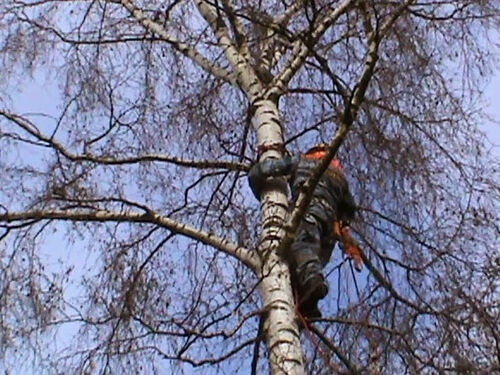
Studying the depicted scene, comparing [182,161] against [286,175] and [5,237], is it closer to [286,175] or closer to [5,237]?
[286,175]

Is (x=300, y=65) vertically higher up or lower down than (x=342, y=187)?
higher up

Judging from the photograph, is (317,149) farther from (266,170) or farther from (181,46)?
(181,46)

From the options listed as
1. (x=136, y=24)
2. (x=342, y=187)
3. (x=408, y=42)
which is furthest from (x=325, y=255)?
(x=136, y=24)

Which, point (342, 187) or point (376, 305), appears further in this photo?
point (342, 187)

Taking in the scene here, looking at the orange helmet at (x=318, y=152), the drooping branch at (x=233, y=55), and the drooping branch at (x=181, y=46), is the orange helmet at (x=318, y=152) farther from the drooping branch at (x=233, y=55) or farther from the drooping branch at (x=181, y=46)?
the drooping branch at (x=181, y=46)

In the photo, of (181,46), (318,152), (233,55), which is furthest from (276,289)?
(181,46)

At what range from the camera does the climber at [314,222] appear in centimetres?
512

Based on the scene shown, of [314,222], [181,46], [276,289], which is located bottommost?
[276,289]

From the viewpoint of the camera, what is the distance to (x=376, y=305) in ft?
17.6

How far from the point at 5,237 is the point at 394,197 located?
1.98 meters

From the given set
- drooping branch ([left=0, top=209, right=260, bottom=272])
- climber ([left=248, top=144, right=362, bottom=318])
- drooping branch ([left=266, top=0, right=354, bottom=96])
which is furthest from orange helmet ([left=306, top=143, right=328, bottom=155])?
drooping branch ([left=0, top=209, right=260, bottom=272])

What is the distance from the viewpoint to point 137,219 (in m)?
5.36

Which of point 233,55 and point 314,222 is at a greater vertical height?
point 233,55

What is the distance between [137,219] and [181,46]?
4.99 feet
